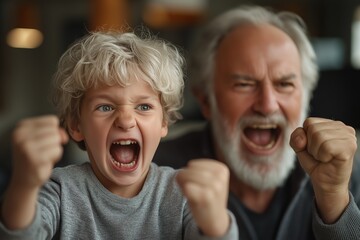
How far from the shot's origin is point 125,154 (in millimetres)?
622

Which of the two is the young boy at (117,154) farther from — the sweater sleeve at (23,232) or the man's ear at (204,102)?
the man's ear at (204,102)

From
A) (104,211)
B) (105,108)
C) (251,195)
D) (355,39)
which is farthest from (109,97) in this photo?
(355,39)

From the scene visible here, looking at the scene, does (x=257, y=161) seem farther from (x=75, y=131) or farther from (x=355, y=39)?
(x=355, y=39)

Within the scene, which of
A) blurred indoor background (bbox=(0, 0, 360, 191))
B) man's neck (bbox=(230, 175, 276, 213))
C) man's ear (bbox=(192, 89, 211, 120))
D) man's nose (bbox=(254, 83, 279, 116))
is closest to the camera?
man's nose (bbox=(254, 83, 279, 116))

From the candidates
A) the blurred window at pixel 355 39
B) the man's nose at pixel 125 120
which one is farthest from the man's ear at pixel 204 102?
the blurred window at pixel 355 39

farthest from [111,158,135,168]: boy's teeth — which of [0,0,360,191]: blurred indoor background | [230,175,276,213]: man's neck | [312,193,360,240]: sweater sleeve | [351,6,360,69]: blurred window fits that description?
[351,6,360,69]: blurred window

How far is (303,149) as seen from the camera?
683 mm

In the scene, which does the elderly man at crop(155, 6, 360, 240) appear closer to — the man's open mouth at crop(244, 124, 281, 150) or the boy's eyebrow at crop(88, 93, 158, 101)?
the man's open mouth at crop(244, 124, 281, 150)

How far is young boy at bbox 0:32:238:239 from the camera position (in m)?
0.60

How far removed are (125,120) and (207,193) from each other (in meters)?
0.13

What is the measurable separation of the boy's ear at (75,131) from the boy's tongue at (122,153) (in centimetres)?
5

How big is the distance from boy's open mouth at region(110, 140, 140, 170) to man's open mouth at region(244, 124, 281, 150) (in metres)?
0.53

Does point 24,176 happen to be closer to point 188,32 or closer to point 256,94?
point 256,94

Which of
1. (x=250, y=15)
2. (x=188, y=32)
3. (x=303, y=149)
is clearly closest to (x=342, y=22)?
(x=188, y=32)
